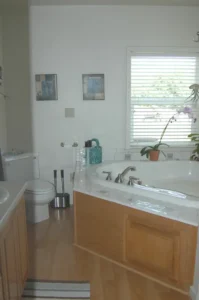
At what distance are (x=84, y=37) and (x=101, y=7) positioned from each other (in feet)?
1.33

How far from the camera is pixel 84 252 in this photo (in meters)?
2.37

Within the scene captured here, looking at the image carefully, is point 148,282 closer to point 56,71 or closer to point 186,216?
point 186,216

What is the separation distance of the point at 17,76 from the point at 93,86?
1067 millimetres

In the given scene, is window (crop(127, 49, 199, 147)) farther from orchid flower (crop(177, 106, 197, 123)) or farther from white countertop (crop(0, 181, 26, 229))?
white countertop (crop(0, 181, 26, 229))

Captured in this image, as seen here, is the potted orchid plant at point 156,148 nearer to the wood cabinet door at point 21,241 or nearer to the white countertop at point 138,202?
the white countertop at point 138,202

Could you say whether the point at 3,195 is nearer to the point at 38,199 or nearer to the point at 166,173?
the point at 38,199

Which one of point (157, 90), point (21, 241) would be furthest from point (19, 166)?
point (157, 90)

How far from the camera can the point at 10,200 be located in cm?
154

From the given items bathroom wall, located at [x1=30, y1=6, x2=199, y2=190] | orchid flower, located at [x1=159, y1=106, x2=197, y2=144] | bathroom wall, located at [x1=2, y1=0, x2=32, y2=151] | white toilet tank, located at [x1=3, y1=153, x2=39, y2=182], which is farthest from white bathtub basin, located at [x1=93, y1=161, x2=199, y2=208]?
bathroom wall, located at [x1=2, y1=0, x2=32, y2=151]

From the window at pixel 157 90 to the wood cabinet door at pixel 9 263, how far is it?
2267 millimetres

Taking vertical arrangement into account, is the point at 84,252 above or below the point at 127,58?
→ below

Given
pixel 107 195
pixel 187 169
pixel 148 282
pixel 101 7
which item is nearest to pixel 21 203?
pixel 107 195

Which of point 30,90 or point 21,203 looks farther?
point 30,90

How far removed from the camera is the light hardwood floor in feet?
6.08
